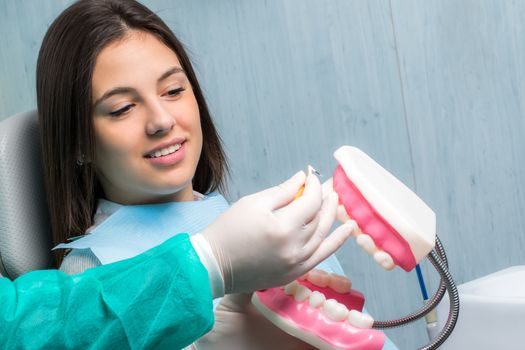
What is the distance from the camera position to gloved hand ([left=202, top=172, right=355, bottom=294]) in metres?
0.93

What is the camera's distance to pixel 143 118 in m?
1.27

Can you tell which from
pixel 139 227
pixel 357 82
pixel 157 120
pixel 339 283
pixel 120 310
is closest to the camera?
pixel 120 310

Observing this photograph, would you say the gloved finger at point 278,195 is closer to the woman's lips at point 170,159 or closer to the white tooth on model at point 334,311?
the white tooth on model at point 334,311

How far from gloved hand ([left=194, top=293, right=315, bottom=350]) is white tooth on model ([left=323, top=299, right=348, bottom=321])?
4.9 inches

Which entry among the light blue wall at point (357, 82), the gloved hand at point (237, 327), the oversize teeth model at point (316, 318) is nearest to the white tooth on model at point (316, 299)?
the oversize teeth model at point (316, 318)

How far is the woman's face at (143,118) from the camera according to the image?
127cm

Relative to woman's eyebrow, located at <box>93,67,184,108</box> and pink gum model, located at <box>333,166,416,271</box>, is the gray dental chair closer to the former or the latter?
woman's eyebrow, located at <box>93,67,184,108</box>

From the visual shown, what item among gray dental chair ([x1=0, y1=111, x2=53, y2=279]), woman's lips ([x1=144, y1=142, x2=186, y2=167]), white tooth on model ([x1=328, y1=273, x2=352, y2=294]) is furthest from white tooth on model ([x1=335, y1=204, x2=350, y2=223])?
gray dental chair ([x1=0, y1=111, x2=53, y2=279])

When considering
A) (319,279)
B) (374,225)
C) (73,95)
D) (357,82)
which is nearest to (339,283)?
(319,279)

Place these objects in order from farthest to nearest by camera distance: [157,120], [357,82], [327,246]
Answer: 1. [357,82]
2. [157,120]
3. [327,246]

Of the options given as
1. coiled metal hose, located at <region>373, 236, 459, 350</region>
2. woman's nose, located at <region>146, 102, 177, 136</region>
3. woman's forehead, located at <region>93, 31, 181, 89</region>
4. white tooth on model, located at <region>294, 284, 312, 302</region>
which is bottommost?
coiled metal hose, located at <region>373, 236, 459, 350</region>

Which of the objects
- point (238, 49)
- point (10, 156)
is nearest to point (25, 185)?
point (10, 156)

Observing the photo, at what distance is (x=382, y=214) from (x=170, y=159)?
1.54ft

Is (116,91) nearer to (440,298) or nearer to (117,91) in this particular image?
→ (117,91)
